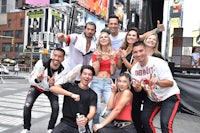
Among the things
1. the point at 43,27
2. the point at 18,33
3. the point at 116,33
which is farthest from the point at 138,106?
the point at 18,33

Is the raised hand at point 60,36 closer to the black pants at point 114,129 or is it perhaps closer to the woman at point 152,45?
the woman at point 152,45

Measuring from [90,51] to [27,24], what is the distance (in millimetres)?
40659

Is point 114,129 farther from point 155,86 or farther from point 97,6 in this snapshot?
point 97,6

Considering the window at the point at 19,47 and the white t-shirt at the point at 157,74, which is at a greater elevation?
the window at the point at 19,47

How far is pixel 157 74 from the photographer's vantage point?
128 inches

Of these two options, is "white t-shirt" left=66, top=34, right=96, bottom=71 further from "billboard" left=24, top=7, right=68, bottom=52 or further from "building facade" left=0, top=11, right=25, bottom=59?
"building facade" left=0, top=11, right=25, bottom=59

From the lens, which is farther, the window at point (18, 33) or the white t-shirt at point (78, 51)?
the window at point (18, 33)

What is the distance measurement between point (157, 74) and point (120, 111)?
27.1 inches

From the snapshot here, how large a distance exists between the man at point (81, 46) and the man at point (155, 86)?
94 cm

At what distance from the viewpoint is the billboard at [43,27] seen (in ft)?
123

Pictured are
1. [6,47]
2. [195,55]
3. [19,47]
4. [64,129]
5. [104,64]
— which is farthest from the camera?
[6,47]

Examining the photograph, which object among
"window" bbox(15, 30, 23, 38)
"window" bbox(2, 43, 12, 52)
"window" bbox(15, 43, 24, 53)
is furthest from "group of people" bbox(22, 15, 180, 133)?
"window" bbox(2, 43, 12, 52)

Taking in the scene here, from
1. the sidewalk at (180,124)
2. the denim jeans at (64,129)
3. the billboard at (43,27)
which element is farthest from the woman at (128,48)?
the billboard at (43,27)

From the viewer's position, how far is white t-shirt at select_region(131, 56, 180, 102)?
3248mm
